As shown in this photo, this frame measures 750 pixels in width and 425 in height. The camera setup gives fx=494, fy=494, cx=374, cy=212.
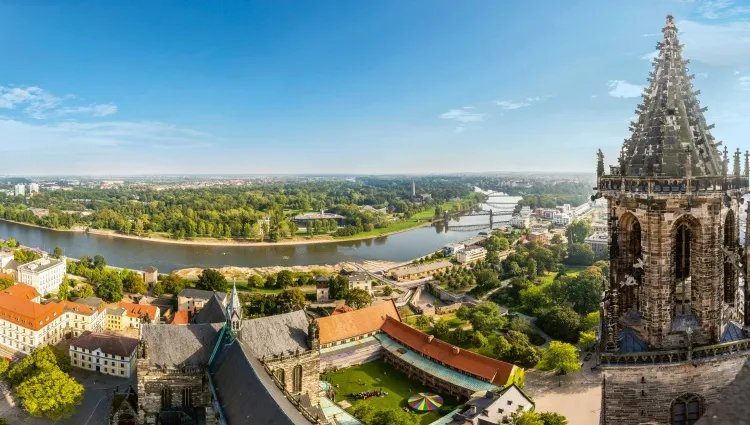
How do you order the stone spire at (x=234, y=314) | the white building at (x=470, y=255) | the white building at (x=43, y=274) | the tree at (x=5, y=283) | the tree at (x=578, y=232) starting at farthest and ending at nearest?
1. the tree at (x=578, y=232)
2. the white building at (x=470, y=255)
3. the white building at (x=43, y=274)
4. the tree at (x=5, y=283)
5. the stone spire at (x=234, y=314)

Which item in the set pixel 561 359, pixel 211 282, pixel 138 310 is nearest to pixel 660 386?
pixel 561 359

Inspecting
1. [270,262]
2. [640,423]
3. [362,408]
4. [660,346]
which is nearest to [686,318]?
[660,346]

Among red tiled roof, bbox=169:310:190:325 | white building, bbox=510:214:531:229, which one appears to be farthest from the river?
red tiled roof, bbox=169:310:190:325

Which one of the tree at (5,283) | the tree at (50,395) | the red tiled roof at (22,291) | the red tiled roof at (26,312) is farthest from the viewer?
the tree at (5,283)

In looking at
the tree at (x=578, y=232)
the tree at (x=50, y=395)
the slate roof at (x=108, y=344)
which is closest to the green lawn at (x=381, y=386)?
A: the slate roof at (x=108, y=344)

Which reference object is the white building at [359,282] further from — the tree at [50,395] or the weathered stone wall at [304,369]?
the tree at [50,395]

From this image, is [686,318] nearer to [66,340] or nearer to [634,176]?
[634,176]
